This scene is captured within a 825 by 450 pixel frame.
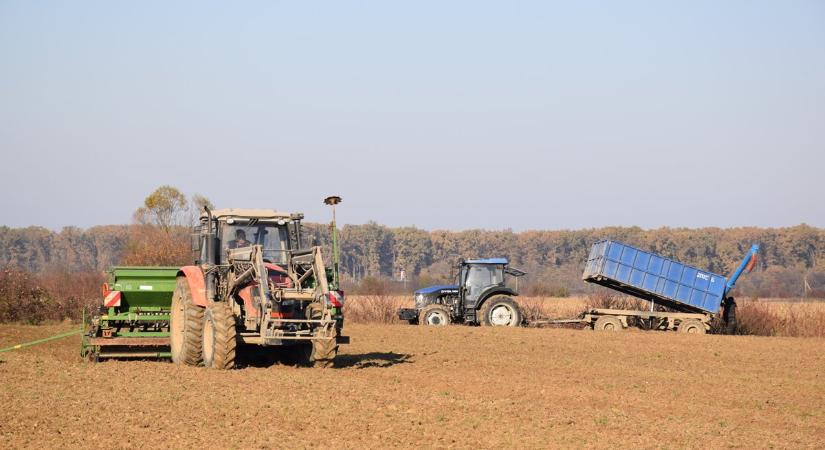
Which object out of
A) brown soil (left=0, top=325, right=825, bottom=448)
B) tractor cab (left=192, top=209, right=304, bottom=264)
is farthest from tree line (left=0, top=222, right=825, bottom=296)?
tractor cab (left=192, top=209, right=304, bottom=264)

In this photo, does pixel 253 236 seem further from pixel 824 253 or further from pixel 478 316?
pixel 824 253

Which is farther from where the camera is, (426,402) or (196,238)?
(196,238)

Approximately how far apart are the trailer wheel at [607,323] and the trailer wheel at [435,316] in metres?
4.67

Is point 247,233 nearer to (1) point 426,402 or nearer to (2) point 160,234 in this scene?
(1) point 426,402

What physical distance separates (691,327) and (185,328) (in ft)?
59.1

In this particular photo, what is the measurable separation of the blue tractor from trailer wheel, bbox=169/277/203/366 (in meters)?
13.9

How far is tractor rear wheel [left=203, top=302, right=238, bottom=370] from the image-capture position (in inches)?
609

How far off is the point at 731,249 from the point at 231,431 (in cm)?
8907

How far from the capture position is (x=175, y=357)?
1733 cm

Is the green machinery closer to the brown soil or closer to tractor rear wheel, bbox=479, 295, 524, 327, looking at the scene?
the brown soil

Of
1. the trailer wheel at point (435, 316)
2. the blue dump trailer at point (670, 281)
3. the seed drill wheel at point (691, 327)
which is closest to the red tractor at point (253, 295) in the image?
the trailer wheel at point (435, 316)

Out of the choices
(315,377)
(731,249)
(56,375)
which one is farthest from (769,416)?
(731,249)

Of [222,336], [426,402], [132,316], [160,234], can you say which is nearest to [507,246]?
[160,234]

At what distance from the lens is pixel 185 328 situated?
54.6 ft
